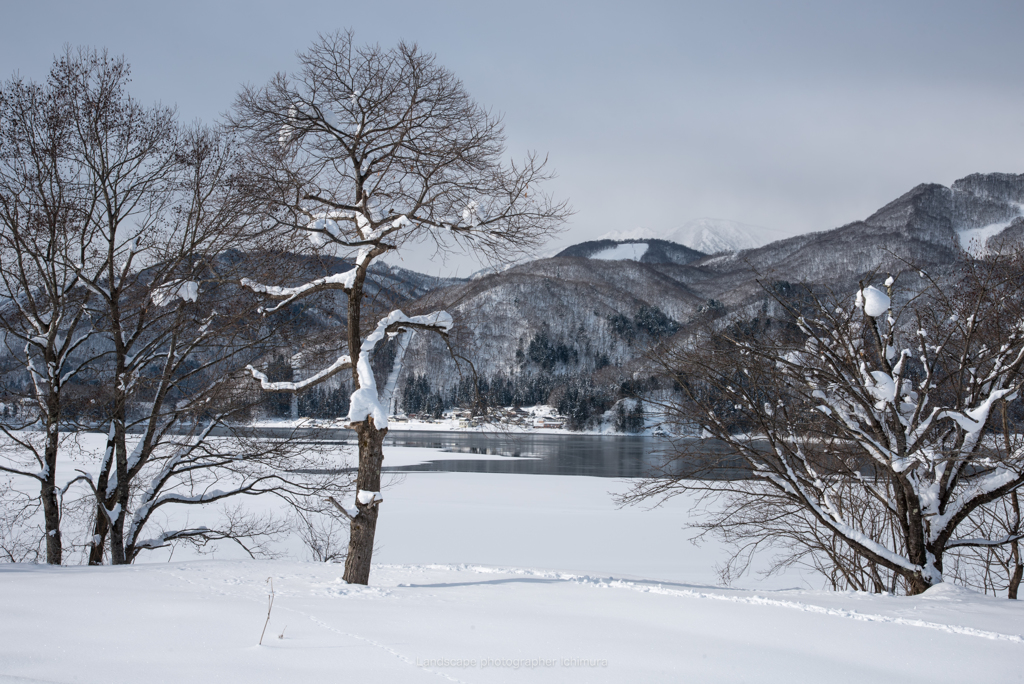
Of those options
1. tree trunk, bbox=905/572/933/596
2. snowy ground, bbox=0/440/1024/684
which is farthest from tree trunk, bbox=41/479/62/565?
tree trunk, bbox=905/572/933/596

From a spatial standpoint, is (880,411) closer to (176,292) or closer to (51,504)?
(176,292)

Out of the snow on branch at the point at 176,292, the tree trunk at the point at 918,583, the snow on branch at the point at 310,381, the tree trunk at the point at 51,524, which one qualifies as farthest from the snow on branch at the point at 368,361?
the tree trunk at the point at 918,583

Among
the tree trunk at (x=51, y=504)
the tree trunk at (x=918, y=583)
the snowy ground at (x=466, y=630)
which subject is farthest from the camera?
the tree trunk at (x=51, y=504)

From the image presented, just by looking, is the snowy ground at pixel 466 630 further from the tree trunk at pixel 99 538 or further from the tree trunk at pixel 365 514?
the tree trunk at pixel 99 538

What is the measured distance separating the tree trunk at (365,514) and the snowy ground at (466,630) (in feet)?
0.98

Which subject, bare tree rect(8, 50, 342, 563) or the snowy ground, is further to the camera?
bare tree rect(8, 50, 342, 563)

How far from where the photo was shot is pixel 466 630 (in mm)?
4504

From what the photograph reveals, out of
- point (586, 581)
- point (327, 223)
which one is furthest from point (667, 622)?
point (327, 223)

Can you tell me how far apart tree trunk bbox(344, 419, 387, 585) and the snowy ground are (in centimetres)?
30

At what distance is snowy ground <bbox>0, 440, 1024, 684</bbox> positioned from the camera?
11.3 feet

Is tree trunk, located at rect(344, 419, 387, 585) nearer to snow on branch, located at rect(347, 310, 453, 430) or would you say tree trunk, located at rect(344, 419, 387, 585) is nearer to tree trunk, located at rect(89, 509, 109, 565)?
snow on branch, located at rect(347, 310, 453, 430)

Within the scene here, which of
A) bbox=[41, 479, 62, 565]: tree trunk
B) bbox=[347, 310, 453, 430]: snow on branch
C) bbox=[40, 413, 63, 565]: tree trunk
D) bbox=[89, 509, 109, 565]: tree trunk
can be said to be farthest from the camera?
bbox=[89, 509, 109, 565]: tree trunk

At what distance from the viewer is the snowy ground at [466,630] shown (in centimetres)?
343

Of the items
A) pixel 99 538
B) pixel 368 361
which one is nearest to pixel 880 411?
pixel 368 361
